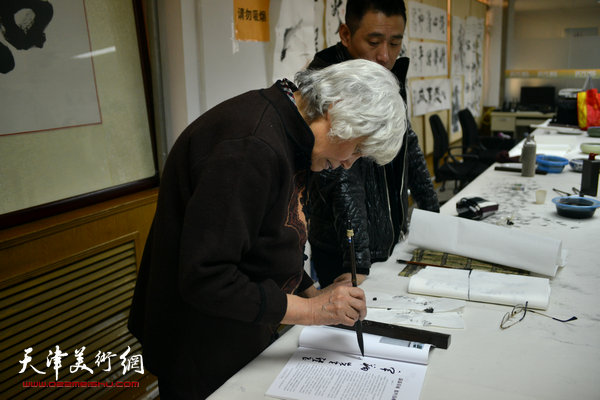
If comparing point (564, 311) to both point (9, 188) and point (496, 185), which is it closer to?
point (496, 185)

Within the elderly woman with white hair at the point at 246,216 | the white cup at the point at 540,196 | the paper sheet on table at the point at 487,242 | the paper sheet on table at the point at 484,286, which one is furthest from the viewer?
the white cup at the point at 540,196

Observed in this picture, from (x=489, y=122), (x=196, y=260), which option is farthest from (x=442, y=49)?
(x=196, y=260)

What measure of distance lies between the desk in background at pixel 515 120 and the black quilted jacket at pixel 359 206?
590 cm

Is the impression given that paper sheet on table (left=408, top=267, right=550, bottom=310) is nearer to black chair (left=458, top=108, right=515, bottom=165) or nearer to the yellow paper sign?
the yellow paper sign

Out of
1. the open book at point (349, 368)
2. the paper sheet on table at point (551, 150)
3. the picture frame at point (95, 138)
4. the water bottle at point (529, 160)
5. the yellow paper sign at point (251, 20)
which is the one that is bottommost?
the open book at point (349, 368)

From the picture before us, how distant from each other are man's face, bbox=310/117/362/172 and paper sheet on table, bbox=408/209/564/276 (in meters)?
0.80

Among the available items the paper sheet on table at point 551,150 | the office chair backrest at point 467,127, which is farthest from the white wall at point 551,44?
the paper sheet on table at point 551,150

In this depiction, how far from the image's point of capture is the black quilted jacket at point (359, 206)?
1.66 metres

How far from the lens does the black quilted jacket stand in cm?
166

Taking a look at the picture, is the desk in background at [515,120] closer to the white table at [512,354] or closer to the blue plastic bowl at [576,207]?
the blue plastic bowl at [576,207]

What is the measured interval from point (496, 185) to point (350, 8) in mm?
1458

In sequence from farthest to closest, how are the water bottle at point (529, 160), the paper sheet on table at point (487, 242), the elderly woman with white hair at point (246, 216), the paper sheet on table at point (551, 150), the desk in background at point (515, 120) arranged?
the desk in background at point (515, 120) → the paper sheet on table at point (551, 150) → the water bottle at point (529, 160) → the paper sheet on table at point (487, 242) → the elderly woman with white hair at point (246, 216)

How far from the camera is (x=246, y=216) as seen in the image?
3.16 ft

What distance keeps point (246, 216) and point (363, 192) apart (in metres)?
0.85
